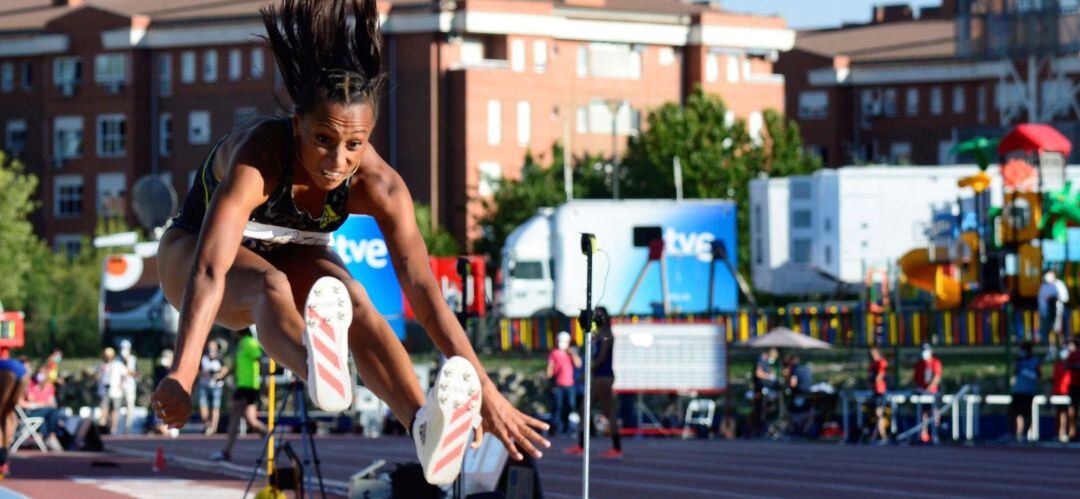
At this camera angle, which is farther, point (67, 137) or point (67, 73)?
point (67, 73)

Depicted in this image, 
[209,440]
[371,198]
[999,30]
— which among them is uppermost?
[999,30]

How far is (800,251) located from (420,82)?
38.3m

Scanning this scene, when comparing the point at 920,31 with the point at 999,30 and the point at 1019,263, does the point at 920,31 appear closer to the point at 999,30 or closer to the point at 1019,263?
the point at 999,30

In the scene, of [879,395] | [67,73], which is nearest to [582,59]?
[67,73]

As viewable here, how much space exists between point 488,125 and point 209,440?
214 ft

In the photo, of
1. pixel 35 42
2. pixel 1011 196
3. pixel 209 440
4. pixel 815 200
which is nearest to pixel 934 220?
pixel 815 200

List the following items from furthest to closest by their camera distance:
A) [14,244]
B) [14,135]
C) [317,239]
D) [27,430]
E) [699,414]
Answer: [14,135] < [14,244] < [699,414] < [27,430] < [317,239]

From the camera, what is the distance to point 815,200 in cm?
6128

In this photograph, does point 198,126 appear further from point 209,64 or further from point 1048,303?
point 1048,303

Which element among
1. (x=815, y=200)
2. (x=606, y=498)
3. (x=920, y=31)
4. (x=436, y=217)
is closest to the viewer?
(x=606, y=498)

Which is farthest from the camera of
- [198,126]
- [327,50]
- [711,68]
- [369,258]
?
[711,68]

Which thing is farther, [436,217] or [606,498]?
[436,217]

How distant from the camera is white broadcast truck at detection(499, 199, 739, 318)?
53562 mm

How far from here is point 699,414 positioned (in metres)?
35.8
